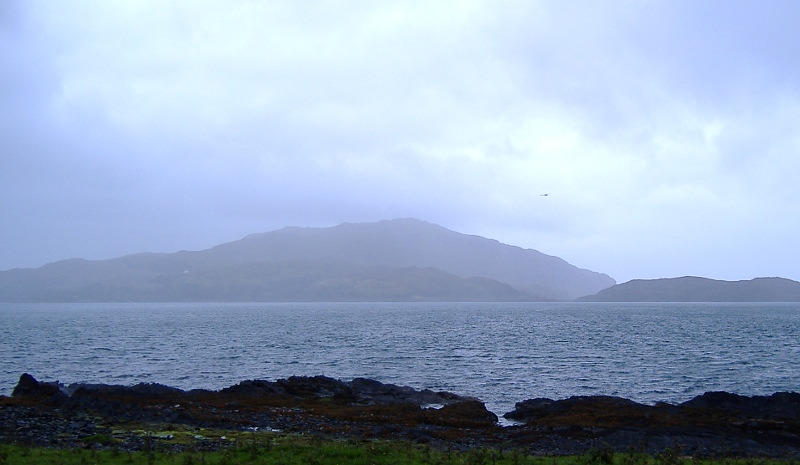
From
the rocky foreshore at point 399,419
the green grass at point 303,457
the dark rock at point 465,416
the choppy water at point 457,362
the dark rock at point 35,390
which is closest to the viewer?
the green grass at point 303,457

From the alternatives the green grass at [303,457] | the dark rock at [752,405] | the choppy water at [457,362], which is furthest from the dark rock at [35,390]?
the dark rock at [752,405]

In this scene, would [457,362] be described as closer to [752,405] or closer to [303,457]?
[752,405]

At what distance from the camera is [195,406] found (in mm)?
35062

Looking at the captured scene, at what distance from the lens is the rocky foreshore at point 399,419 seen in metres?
26.2

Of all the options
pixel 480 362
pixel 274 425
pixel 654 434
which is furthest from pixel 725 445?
pixel 480 362

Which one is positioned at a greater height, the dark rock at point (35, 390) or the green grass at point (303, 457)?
the green grass at point (303, 457)

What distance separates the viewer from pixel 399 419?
33281 millimetres

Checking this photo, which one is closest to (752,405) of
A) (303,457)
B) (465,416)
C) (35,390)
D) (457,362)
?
(465,416)

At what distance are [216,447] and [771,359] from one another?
2601 inches

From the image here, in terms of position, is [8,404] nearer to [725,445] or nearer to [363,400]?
[363,400]

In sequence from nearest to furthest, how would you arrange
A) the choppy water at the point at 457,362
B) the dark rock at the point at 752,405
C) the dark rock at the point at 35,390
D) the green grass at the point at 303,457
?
1. the green grass at the point at 303,457
2. the dark rock at the point at 752,405
3. the dark rock at the point at 35,390
4. the choppy water at the point at 457,362

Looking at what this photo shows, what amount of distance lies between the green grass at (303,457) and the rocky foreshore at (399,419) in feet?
8.80

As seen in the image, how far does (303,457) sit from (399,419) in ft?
46.9

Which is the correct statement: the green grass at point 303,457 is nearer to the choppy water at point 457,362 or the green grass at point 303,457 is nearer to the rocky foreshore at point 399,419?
the rocky foreshore at point 399,419
